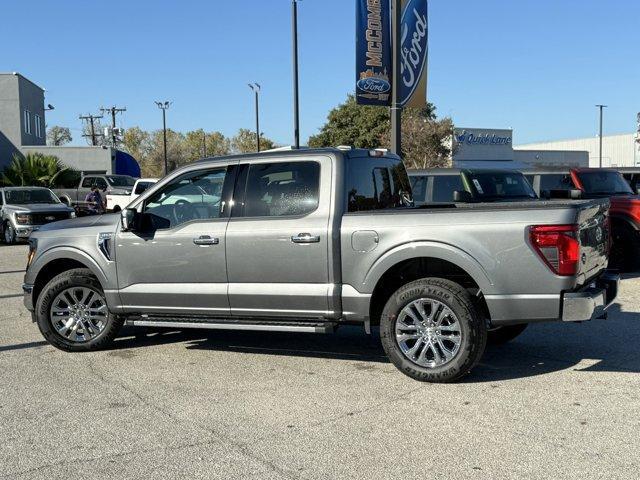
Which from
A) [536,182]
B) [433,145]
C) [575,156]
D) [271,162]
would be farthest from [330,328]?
[575,156]

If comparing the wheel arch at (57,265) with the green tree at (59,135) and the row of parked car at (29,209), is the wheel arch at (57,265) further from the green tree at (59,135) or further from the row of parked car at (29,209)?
the green tree at (59,135)

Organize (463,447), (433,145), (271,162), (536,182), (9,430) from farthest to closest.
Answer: (433,145), (536,182), (271,162), (9,430), (463,447)

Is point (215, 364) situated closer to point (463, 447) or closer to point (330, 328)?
point (330, 328)

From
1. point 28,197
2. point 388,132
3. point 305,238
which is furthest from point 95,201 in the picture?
point 388,132

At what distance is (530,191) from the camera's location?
12.4 m

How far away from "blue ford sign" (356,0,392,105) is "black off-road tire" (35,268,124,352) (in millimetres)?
7372

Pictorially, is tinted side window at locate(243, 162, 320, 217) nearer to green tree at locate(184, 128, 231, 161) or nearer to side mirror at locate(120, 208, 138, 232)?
side mirror at locate(120, 208, 138, 232)

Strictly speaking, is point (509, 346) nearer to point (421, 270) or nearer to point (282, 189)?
point (421, 270)

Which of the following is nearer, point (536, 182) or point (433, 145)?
point (536, 182)

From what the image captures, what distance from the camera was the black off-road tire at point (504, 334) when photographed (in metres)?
7.09

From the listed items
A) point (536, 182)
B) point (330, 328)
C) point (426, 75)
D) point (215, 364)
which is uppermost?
point (426, 75)

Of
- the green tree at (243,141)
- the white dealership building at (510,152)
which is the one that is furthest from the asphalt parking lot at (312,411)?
the green tree at (243,141)

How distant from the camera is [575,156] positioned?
67250 mm

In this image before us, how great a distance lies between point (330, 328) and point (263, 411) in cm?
112
